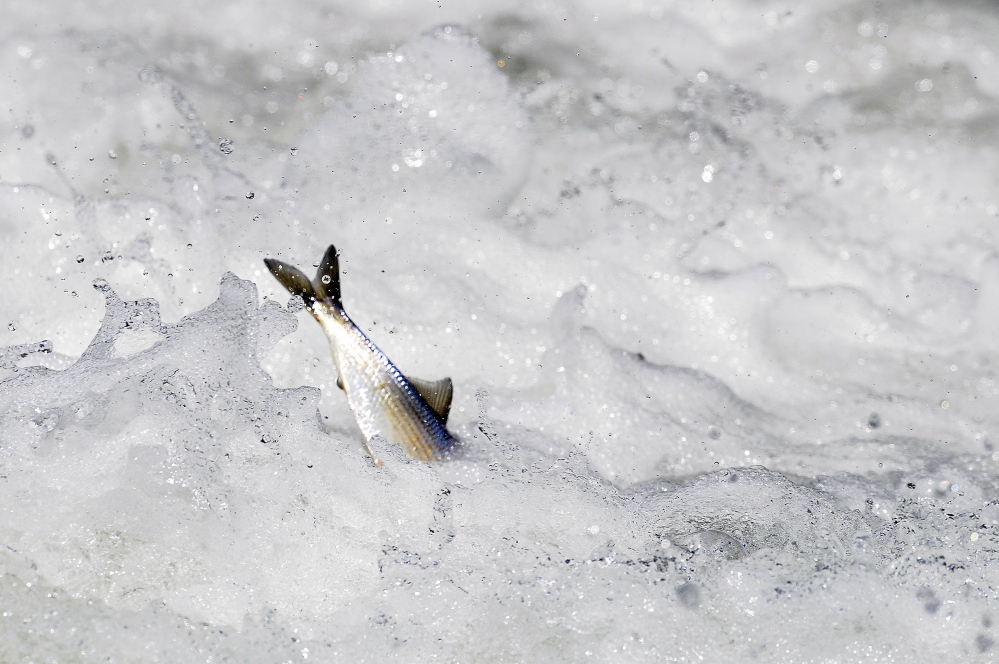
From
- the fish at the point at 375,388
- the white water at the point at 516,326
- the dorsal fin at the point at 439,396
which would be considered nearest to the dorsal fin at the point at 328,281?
the fish at the point at 375,388

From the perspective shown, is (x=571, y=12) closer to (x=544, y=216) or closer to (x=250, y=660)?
(x=544, y=216)

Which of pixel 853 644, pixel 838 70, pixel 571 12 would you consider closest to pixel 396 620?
pixel 853 644

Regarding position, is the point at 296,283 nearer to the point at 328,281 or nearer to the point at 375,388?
the point at 328,281

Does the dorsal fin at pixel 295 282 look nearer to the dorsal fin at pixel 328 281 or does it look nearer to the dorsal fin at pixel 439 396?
the dorsal fin at pixel 328 281

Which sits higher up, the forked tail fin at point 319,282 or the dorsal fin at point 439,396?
the forked tail fin at point 319,282

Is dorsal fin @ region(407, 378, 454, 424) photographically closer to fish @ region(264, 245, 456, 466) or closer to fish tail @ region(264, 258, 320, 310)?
fish @ region(264, 245, 456, 466)
